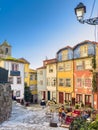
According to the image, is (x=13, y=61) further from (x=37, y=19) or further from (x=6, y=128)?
(x=6, y=128)

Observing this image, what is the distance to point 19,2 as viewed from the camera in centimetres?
1670

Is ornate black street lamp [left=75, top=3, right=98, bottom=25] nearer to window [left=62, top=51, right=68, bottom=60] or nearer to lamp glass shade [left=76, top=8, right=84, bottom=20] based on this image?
lamp glass shade [left=76, top=8, right=84, bottom=20]

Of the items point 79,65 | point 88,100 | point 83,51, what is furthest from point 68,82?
point 83,51

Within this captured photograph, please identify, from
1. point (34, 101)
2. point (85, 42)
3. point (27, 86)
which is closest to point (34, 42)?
point (85, 42)

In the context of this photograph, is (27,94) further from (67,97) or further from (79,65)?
(79,65)

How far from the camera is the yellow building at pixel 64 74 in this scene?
35125 millimetres

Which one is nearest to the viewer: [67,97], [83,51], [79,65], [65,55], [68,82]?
[83,51]

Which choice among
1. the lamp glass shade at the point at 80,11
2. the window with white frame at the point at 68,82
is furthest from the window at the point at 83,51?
the lamp glass shade at the point at 80,11

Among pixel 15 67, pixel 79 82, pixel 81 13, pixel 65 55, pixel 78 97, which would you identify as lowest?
pixel 78 97

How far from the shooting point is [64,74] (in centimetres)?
3666

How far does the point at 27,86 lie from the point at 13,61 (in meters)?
9.68

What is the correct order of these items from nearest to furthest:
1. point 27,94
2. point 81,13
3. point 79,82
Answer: point 81,13 → point 79,82 → point 27,94

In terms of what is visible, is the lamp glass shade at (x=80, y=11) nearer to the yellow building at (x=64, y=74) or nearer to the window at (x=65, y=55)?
the yellow building at (x=64, y=74)

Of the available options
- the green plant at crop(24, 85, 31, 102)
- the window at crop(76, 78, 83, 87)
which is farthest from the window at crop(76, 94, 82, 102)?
the green plant at crop(24, 85, 31, 102)
